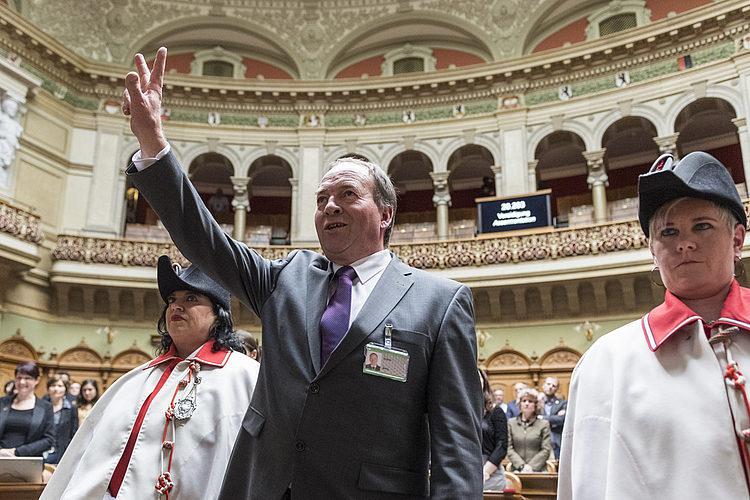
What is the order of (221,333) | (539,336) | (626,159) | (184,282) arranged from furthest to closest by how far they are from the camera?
(626,159) < (539,336) < (221,333) < (184,282)

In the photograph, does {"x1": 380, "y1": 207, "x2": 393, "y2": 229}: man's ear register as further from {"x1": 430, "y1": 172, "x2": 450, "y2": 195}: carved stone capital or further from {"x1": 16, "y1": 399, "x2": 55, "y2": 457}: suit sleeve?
{"x1": 430, "y1": 172, "x2": 450, "y2": 195}: carved stone capital

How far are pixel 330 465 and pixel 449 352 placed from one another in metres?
0.47

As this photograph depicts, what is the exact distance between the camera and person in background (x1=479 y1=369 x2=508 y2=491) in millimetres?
4777

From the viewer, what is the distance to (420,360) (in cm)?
175

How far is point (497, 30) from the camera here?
1642 cm

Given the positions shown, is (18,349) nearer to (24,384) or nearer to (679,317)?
(24,384)

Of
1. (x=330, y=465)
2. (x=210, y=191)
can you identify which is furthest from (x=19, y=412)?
(x=210, y=191)

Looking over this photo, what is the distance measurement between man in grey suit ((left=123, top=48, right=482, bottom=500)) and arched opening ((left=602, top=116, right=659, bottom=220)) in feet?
46.5

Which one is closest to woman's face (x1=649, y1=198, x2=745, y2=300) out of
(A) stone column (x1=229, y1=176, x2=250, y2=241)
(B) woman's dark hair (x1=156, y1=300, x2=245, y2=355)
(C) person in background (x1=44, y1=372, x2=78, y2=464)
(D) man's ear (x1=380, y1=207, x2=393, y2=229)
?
(D) man's ear (x1=380, y1=207, x2=393, y2=229)

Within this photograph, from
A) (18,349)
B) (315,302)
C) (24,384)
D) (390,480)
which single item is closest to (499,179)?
(18,349)

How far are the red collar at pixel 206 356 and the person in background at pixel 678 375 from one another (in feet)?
4.91

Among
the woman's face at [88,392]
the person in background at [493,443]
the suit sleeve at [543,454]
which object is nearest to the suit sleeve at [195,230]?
the person in background at [493,443]

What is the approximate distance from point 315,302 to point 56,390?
5405mm

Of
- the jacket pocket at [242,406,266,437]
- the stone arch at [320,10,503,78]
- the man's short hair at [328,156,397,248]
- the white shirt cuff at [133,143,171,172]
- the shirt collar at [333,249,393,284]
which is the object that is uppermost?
the stone arch at [320,10,503,78]
